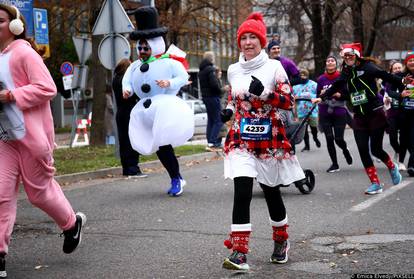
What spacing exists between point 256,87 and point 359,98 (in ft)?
13.5

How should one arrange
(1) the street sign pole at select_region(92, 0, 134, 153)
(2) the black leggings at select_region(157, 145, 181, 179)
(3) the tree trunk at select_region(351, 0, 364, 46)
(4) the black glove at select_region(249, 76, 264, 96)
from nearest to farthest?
(4) the black glove at select_region(249, 76, 264, 96) → (2) the black leggings at select_region(157, 145, 181, 179) → (1) the street sign pole at select_region(92, 0, 134, 153) → (3) the tree trunk at select_region(351, 0, 364, 46)

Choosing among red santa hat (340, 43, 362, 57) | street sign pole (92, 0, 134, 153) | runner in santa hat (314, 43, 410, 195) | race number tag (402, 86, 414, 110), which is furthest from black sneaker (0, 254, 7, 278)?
street sign pole (92, 0, 134, 153)

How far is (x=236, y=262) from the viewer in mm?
5004

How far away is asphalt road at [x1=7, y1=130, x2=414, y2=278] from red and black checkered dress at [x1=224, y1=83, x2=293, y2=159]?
849mm

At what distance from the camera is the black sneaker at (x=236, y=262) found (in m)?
4.99

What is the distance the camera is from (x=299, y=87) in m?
13.7

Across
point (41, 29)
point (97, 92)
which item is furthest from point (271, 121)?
point (97, 92)

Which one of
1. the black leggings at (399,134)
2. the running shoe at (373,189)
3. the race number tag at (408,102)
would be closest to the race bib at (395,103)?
the black leggings at (399,134)

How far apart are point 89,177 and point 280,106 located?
23.1 feet

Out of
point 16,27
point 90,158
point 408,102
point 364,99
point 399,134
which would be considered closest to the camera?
point 16,27

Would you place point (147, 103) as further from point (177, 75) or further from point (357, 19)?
point (357, 19)

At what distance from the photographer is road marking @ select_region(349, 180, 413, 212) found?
795cm

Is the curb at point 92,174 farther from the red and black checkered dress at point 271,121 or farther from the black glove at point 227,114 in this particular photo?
the red and black checkered dress at point 271,121

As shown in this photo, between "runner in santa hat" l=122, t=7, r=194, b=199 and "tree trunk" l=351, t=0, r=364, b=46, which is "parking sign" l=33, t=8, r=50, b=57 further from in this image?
"tree trunk" l=351, t=0, r=364, b=46
